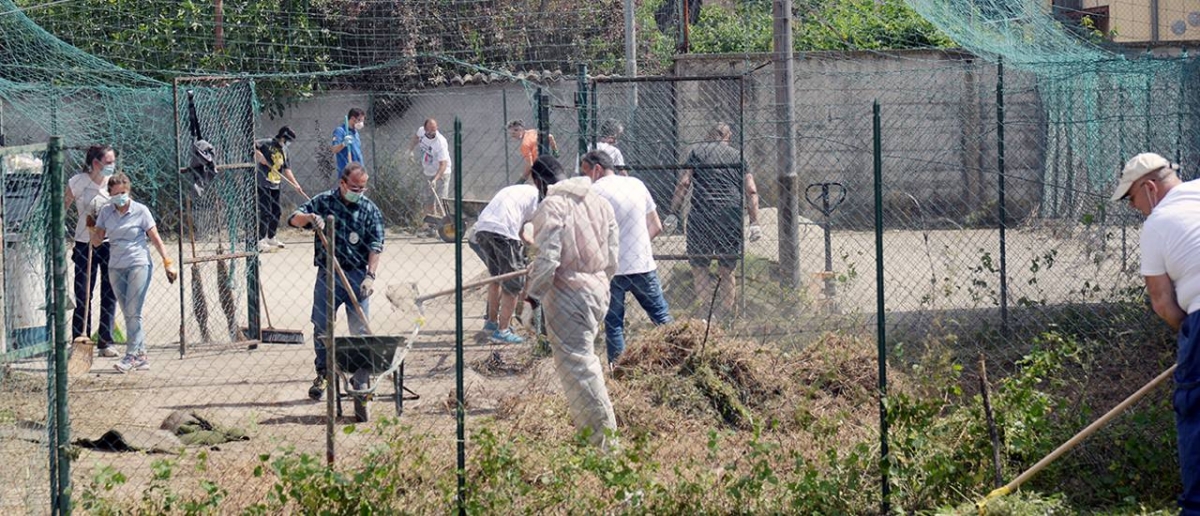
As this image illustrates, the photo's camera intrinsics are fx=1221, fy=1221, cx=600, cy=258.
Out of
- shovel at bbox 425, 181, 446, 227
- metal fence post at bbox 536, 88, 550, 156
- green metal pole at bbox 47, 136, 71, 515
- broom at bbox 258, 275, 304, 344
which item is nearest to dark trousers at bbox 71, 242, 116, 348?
broom at bbox 258, 275, 304, 344

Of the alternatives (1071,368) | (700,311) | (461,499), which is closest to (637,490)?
(461,499)

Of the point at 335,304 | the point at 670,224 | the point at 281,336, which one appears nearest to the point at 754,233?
the point at 670,224

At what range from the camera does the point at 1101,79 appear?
10.2 metres

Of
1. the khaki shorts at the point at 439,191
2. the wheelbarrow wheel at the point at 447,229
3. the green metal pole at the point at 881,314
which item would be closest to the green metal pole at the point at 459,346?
the green metal pole at the point at 881,314

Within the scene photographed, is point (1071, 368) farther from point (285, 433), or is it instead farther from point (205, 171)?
point (205, 171)

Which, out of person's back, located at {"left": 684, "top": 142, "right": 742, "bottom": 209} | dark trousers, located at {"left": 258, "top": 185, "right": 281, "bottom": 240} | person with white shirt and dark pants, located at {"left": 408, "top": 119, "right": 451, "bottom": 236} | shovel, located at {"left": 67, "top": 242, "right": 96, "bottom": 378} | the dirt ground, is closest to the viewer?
the dirt ground

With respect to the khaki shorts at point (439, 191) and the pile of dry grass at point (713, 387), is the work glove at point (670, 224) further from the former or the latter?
the khaki shorts at point (439, 191)

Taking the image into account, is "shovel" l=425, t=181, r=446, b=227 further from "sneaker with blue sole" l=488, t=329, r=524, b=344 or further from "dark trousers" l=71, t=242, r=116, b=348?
"dark trousers" l=71, t=242, r=116, b=348

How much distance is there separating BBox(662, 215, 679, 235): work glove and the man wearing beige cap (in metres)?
4.82

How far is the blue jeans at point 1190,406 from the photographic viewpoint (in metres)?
4.37

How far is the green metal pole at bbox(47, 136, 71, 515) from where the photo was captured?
16.1 ft

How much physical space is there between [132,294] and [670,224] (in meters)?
4.03

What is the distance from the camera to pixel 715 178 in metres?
9.09

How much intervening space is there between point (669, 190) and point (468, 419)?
3.68 m
